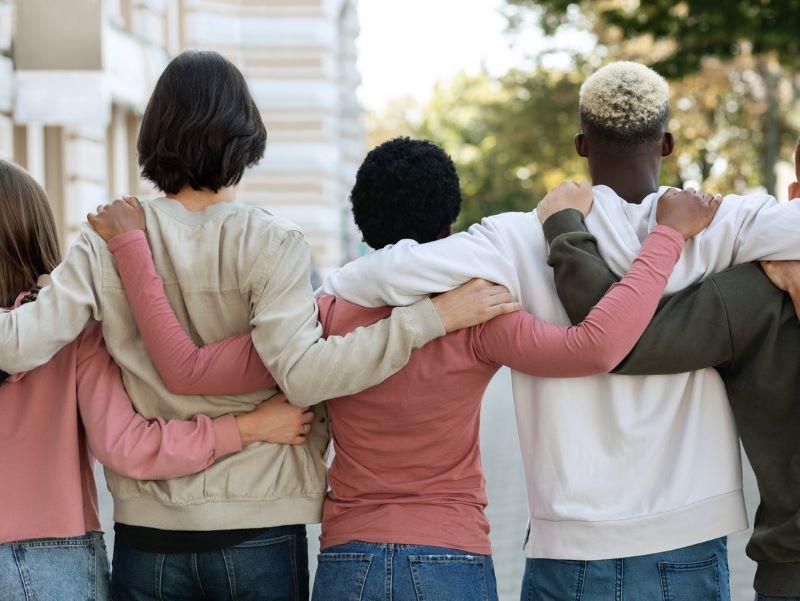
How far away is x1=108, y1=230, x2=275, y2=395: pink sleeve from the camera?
274 cm

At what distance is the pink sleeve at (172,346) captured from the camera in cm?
274

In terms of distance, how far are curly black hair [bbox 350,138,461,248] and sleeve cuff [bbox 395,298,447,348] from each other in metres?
0.20

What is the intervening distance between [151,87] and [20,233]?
1020cm

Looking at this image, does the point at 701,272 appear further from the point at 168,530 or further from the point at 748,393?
the point at 168,530

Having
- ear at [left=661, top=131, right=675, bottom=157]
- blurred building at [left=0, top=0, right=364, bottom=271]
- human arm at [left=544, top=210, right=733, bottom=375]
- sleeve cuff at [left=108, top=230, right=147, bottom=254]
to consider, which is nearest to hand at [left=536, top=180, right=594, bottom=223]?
human arm at [left=544, top=210, right=733, bottom=375]

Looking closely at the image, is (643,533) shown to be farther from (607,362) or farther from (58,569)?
(58,569)

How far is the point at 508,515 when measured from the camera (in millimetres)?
7668

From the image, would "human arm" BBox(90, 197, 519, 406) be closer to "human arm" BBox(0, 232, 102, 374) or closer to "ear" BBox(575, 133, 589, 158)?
"human arm" BBox(0, 232, 102, 374)

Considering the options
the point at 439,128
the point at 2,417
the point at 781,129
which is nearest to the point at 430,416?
the point at 2,417

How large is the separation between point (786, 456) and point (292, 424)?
1.14 meters

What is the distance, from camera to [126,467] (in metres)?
2.78

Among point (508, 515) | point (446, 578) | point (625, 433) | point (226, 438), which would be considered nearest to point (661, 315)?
point (625, 433)

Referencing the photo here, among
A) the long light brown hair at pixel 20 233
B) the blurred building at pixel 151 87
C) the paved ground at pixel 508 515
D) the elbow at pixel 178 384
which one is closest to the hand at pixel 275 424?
the elbow at pixel 178 384

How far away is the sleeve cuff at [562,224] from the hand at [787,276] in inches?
16.9
